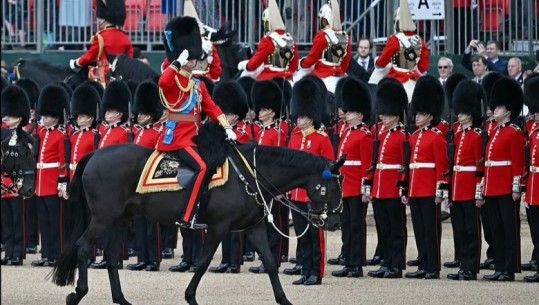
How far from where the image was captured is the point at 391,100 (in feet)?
A: 41.6

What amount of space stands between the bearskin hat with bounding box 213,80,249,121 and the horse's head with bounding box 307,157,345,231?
2.94 metres

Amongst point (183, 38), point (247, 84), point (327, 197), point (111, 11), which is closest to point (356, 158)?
point (327, 197)

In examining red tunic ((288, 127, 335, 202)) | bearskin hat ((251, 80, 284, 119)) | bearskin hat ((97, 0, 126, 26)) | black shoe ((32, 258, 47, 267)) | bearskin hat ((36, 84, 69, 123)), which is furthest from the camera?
bearskin hat ((97, 0, 126, 26))

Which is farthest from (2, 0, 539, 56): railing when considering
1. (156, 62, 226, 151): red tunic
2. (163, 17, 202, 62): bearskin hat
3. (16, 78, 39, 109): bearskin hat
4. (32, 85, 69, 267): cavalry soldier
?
(156, 62, 226, 151): red tunic

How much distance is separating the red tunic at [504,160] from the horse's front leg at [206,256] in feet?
8.84

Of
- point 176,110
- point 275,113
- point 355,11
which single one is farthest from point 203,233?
point 355,11

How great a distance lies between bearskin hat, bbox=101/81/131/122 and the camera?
44.2 ft

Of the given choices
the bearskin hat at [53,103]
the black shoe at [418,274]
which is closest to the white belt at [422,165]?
the black shoe at [418,274]

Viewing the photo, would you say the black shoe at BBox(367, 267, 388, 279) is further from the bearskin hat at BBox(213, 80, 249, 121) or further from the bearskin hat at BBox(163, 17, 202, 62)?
the bearskin hat at BBox(163, 17, 202, 62)

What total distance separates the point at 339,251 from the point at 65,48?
5.88m

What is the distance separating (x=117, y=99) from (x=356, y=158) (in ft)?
8.00

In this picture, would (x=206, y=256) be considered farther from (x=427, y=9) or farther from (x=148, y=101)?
(x=427, y=9)

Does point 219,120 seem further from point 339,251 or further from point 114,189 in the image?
point 339,251

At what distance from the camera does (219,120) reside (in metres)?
10.4
